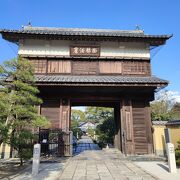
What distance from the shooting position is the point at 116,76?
14.5m

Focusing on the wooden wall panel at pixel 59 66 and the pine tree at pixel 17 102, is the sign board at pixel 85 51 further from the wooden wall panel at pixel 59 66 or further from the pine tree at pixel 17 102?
the pine tree at pixel 17 102

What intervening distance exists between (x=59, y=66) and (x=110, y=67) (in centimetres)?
378

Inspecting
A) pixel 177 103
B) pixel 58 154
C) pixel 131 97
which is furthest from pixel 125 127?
pixel 177 103

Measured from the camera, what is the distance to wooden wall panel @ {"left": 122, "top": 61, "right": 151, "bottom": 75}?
48.5 feet

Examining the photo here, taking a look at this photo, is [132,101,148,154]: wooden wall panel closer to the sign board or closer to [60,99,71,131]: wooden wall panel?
[60,99,71,131]: wooden wall panel

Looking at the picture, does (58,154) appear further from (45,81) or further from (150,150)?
(150,150)

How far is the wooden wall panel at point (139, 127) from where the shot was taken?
1334 centimetres

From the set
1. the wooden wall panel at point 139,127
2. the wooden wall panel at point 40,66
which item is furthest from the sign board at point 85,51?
the wooden wall panel at point 139,127

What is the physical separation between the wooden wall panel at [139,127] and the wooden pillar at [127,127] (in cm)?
31

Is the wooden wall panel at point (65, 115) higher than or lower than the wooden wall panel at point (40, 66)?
lower

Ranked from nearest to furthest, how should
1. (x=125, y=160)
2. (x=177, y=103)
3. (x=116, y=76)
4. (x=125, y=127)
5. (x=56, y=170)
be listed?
(x=56, y=170)
(x=125, y=160)
(x=125, y=127)
(x=116, y=76)
(x=177, y=103)

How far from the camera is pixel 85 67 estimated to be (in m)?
14.7

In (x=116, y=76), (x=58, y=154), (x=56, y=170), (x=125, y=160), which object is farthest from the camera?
(x=116, y=76)

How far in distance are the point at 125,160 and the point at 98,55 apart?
7.66 m
